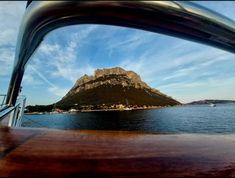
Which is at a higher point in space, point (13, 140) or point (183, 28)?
point (183, 28)

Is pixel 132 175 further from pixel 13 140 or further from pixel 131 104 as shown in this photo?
pixel 131 104

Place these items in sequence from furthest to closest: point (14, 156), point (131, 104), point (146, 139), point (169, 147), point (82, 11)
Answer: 1. point (131, 104)
2. point (146, 139)
3. point (169, 147)
4. point (14, 156)
5. point (82, 11)

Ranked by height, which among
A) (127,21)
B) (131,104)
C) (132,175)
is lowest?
(132,175)

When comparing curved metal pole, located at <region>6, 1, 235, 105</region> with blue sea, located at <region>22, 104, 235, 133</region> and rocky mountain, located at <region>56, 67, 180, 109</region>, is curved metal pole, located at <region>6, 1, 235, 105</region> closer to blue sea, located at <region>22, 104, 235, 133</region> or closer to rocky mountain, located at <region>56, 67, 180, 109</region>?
blue sea, located at <region>22, 104, 235, 133</region>

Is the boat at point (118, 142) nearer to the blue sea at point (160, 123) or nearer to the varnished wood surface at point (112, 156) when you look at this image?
the varnished wood surface at point (112, 156)

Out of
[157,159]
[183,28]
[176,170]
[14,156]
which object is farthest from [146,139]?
[183,28]

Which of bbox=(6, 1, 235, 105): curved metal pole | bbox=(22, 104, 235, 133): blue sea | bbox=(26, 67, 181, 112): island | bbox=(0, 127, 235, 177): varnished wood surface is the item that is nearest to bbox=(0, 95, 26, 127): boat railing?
bbox=(0, 127, 235, 177): varnished wood surface

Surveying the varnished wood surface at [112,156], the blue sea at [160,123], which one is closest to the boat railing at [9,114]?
the varnished wood surface at [112,156]
